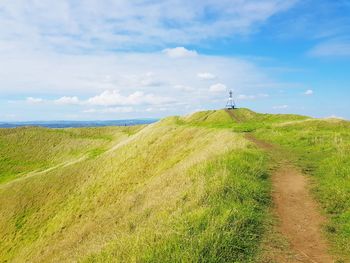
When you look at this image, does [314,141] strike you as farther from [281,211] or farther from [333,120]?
[333,120]

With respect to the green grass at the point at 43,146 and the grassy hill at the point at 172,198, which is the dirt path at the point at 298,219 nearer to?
the grassy hill at the point at 172,198

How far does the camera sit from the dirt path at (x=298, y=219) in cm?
916

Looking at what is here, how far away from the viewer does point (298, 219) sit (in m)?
11.7

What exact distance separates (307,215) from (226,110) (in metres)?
65.9

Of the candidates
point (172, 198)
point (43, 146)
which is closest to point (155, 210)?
point (172, 198)

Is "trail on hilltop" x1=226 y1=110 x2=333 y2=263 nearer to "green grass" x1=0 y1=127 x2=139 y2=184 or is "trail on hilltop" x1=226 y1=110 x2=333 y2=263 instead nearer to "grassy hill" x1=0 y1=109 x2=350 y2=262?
"grassy hill" x1=0 y1=109 x2=350 y2=262

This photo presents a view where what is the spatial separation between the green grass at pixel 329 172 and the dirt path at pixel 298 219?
392 millimetres

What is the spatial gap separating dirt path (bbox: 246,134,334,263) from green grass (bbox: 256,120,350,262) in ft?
1.29

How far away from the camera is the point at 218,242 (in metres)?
9.20

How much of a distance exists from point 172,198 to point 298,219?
5544 millimetres

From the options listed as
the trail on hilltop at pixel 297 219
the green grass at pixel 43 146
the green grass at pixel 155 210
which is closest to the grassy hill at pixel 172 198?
the green grass at pixel 155 210

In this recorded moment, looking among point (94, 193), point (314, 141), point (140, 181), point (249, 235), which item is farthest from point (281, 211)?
point (94, 193)

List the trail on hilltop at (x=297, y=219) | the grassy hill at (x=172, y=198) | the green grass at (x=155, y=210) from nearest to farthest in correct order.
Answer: the trail on hilltop at (x=297, y=219), the green grass at (x=155, y=210), the grassy hill at (x=172, y=198)

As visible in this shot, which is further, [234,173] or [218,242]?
Answer: [234,173]
